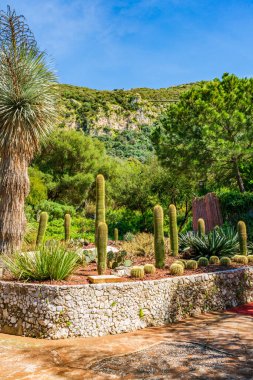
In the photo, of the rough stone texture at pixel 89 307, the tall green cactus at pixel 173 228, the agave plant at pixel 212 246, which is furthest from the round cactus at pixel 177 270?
the agave plant at pixel 212 246

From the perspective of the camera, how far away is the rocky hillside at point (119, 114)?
5284 centimetres

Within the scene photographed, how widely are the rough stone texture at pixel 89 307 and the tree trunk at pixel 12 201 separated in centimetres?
273

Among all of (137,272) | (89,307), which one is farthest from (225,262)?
(89,307)

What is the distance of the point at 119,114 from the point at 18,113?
50.7 m

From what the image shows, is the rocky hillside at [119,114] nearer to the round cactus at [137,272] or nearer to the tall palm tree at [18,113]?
the tall palm tree at [18,113]

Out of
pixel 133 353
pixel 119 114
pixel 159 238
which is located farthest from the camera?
pixel 119 114

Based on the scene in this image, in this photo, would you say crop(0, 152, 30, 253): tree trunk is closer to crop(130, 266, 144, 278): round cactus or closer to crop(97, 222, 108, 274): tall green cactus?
crop(97, 222, 108, 274): tall green cactus

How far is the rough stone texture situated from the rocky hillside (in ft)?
132

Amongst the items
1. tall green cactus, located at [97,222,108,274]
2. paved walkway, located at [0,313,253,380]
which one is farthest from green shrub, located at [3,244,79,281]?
paved walkway, located at [0,313,253,380]

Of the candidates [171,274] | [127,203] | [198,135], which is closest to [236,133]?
[198,135]

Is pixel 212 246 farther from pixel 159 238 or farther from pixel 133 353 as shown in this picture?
pixel 133 353

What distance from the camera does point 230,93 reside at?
19.6 meters

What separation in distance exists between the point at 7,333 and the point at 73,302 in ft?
5.17

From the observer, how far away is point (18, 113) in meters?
10.7
